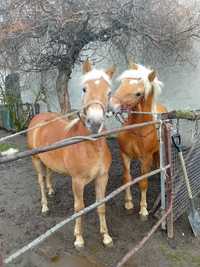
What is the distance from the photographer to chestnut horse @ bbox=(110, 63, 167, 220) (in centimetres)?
362

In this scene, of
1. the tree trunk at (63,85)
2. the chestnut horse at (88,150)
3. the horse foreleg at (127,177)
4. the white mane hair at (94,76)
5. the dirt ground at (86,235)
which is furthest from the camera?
the tree trunk at (63,85)

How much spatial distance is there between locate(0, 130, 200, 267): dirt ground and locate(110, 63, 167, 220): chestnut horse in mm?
342

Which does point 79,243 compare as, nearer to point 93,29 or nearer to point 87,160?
point 87,160

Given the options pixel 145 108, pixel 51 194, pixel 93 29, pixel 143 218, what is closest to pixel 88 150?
pixel 145 108

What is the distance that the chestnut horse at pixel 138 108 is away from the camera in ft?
11.9

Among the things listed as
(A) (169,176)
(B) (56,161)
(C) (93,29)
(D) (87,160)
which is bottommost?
(A) (169,176)

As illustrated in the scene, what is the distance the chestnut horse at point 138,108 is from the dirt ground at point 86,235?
0.34m

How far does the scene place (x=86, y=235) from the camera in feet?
12.2

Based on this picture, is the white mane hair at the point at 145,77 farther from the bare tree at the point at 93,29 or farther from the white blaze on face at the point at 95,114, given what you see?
the bare tree at the point at 93,29

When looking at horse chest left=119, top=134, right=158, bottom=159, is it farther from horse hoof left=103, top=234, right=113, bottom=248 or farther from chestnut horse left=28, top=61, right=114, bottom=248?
horse hoof left=103, top=234, right=113, bottom=248

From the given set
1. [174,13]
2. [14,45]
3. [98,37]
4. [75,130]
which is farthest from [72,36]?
[75,130]

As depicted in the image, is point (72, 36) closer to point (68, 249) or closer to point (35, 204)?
point (35, 204)

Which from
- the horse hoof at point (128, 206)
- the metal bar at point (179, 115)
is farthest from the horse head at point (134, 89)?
the horse hoof at point (128, 206)

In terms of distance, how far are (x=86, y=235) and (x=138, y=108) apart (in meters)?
1.52
